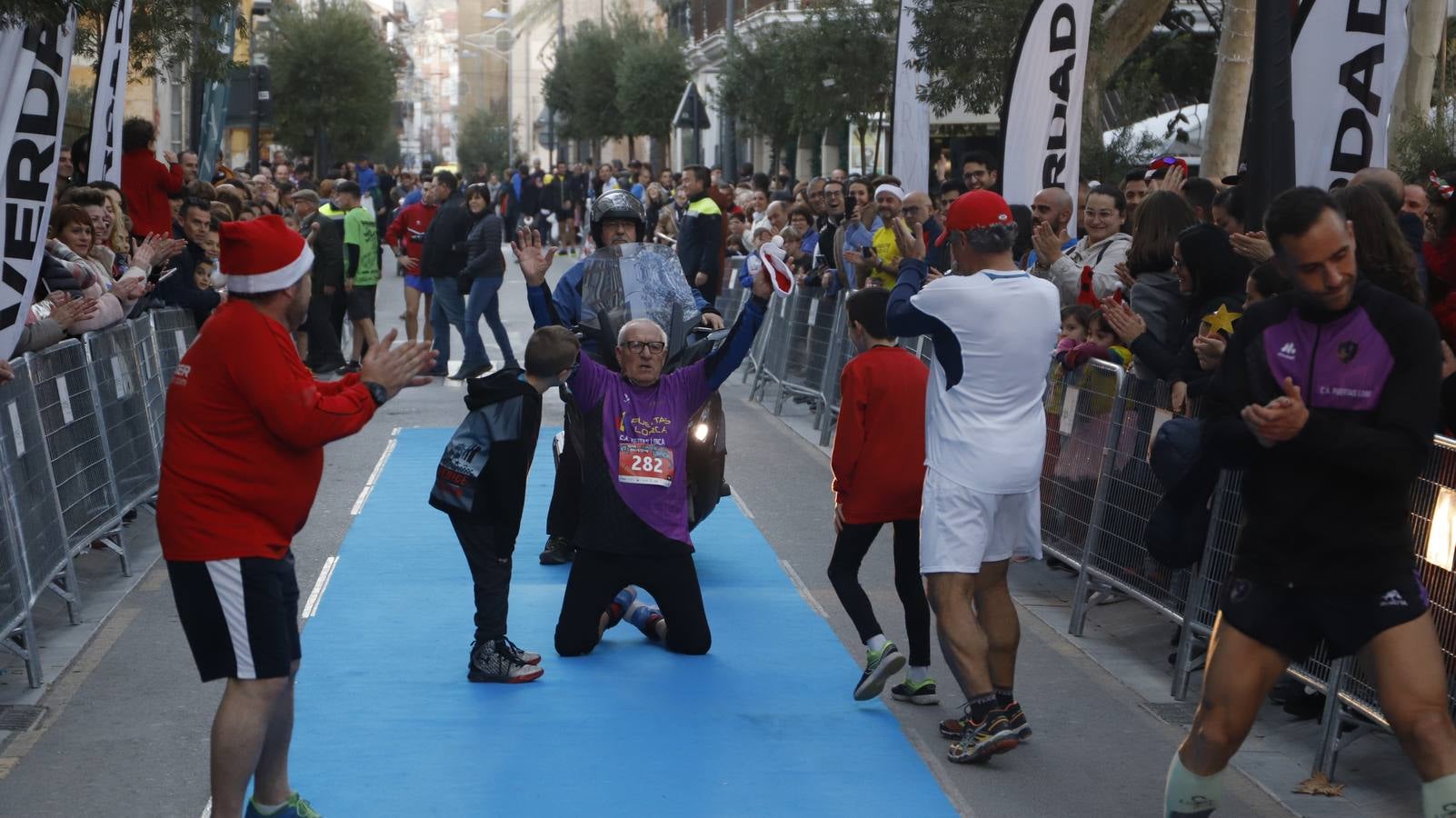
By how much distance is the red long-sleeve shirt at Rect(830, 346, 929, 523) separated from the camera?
6.93 m

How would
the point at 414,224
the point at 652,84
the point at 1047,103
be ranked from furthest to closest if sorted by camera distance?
the point at 652,84, the point at 414,224, the point at 1047,103

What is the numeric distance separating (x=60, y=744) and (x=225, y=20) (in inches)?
520

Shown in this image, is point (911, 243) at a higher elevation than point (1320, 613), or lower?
higher

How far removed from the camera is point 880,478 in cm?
692

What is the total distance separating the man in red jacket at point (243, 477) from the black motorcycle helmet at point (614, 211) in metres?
4.35

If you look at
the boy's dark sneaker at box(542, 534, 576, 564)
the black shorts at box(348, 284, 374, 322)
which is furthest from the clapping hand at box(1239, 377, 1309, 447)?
the black shorts at box(348, 284, 374, 322)

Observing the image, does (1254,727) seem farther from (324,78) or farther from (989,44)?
(324,78)

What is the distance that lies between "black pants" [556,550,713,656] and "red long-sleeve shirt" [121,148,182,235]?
313 inches

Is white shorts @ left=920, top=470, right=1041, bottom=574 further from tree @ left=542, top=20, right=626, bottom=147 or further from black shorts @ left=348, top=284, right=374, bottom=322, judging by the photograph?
tree @ left=542, top=20, right=626, bottom=147

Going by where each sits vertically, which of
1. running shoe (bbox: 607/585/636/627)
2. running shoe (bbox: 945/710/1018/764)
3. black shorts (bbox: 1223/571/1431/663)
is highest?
black shorts (bbox: 1223/571/1431/663)

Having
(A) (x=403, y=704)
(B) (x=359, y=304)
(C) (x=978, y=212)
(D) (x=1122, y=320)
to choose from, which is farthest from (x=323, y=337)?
(C) (x=978, y=212)

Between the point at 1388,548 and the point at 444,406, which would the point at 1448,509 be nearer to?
the point at 1388,548

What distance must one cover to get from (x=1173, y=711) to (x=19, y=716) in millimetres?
4446

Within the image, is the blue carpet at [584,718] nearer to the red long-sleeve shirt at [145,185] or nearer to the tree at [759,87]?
the red long-sleeve shirt at [145,185]
